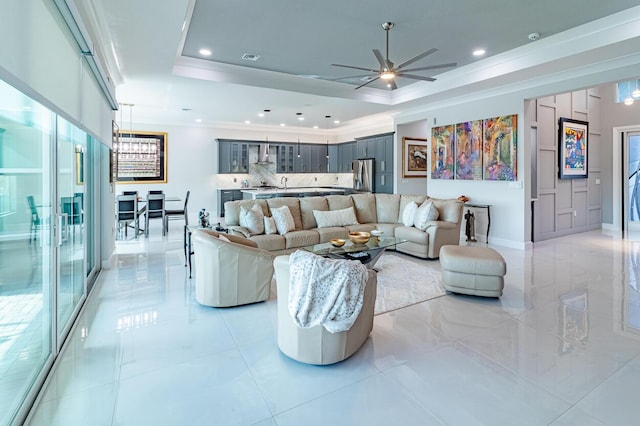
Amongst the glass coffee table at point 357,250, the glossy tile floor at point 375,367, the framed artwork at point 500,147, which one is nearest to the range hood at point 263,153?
the framed artwork at point 500,147

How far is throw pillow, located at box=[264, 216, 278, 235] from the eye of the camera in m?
5.22

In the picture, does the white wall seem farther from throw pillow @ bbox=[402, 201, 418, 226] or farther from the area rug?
the area rug

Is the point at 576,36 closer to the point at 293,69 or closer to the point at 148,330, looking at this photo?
the point at 293,69

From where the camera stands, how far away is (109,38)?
3955 mm

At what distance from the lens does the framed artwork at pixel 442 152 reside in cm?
733

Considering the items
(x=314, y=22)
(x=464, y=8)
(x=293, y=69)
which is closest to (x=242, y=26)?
(x=314, y=22)

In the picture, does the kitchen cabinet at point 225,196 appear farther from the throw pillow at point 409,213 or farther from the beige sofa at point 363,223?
the throw pillow at point 409,213

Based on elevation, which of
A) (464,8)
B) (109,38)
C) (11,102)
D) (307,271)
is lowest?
(307,271)

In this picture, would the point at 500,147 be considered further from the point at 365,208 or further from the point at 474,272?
the point at 474,272

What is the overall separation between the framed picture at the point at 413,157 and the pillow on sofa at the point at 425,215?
3.41 meters

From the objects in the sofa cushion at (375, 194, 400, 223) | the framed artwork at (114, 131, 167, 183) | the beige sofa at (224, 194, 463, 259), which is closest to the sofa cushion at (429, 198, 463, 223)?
the beige sofa at (224, 194, 463, 259)

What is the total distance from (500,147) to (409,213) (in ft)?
7.10

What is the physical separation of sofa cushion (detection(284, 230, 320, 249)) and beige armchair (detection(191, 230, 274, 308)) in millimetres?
1493

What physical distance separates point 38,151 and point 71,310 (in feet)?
5.31
